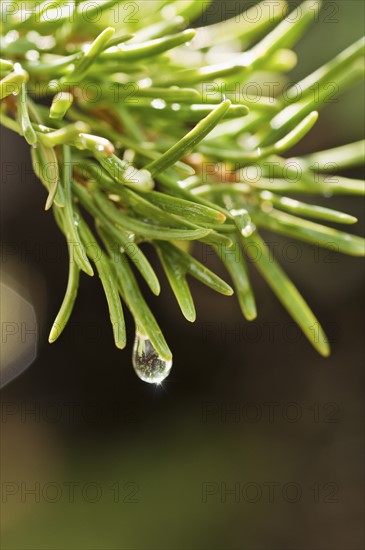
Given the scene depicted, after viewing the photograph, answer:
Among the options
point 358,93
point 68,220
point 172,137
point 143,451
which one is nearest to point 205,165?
point 172,137

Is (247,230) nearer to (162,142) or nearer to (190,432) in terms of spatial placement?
(162,142)

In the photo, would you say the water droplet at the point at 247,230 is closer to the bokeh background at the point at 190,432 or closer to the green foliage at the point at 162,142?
the green foliage at the point at 162,142

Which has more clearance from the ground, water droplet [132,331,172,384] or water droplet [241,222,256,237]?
water droplet [241,222,256,237]

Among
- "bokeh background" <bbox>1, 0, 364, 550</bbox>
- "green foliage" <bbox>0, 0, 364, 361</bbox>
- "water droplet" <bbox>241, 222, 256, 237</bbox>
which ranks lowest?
"bokeh background" <bbox>1, 0, 364, 550</bbox>

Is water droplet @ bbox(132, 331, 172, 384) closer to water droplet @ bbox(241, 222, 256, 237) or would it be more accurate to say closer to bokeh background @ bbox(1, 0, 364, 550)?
water droplet @ bbox(241, 222, 256, 237)

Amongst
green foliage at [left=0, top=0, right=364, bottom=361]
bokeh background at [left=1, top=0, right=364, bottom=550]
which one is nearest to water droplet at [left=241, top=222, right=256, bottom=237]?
green foliage at [left=0, top=0, right=364, bottom=361]

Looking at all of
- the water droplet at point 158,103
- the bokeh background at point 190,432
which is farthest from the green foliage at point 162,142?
the bokeh background at point 190,432

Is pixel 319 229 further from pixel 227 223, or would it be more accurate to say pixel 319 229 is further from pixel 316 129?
pixel 316 129

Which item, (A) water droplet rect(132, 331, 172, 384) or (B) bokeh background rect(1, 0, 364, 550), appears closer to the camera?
(A) water droplet rect(132, 331, 172, 384)
